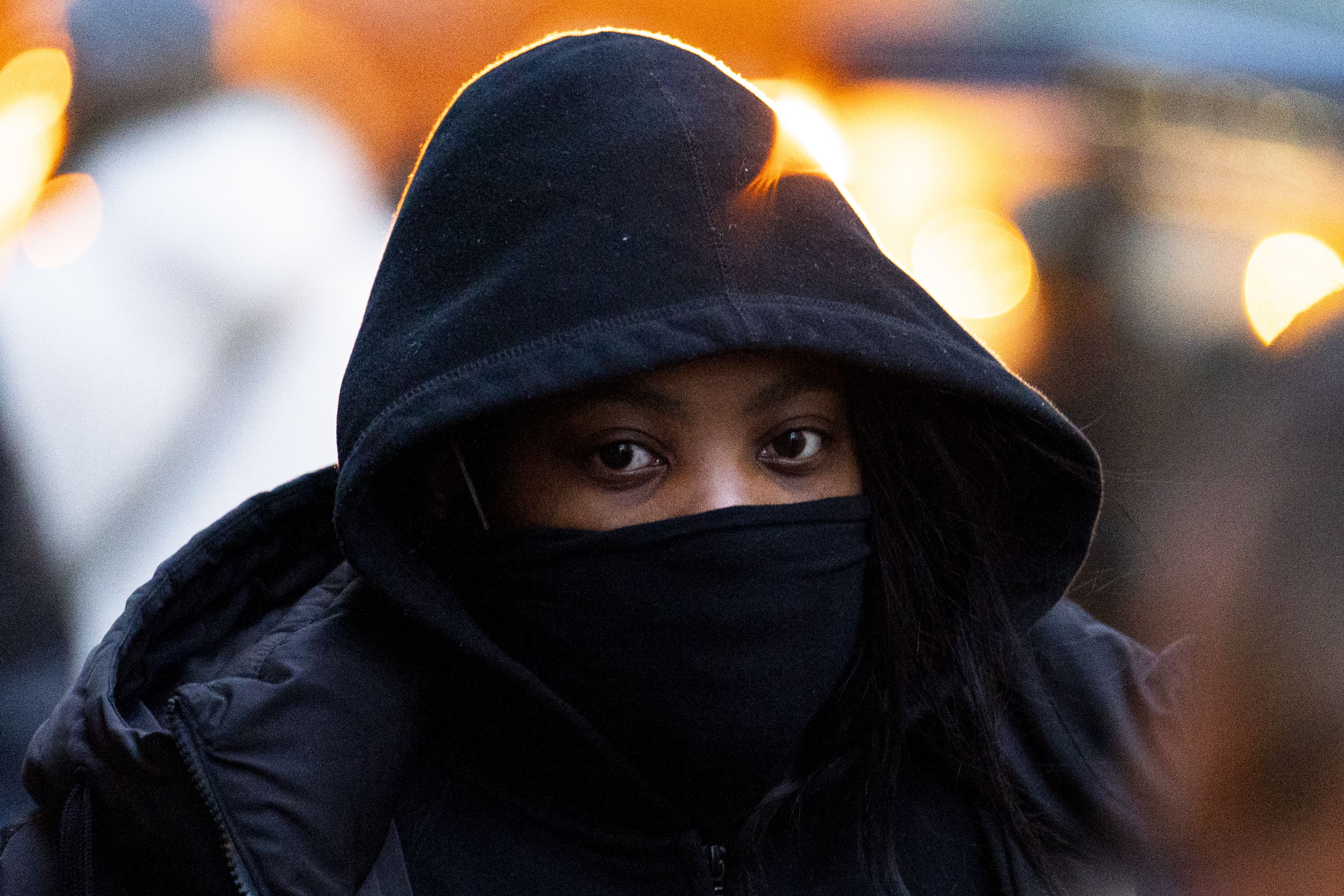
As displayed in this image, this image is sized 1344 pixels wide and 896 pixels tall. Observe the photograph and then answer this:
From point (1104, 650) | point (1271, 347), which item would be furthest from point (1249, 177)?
point (1271, 347)

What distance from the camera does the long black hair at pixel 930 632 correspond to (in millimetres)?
1711

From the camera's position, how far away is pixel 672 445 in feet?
5.27

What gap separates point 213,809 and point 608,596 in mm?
497

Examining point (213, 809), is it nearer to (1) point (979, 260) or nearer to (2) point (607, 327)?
(2) point (607, 327)

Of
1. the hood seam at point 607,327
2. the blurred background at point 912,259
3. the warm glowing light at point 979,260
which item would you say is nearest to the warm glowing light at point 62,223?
the blurred background at point 912,259

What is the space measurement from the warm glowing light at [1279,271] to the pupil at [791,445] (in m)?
3.23

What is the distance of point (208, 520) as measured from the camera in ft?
10.3

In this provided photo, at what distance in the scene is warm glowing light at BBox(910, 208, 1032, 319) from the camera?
15.5 feet

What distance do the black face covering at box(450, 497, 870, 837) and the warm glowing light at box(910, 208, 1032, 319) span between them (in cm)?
331

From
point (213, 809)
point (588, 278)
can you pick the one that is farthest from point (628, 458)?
point (213, 809)

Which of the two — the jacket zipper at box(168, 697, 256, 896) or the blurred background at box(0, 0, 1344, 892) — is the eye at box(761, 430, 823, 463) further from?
the jacket zipper at box(168, 697, 256, 896)

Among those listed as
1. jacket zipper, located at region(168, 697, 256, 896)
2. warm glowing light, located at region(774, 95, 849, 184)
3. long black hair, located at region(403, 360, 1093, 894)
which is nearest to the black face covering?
long black hair, located at region(403, 360, 1093, 894)

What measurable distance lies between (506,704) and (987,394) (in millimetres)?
731

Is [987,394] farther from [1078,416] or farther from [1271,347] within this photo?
[1078,416]
